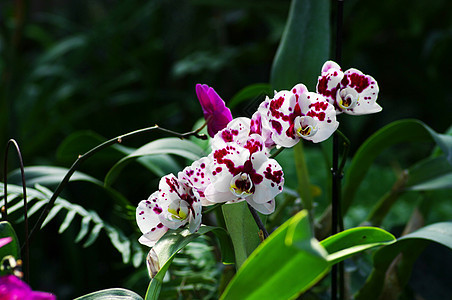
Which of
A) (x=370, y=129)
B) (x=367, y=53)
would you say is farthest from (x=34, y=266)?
(x=367, y=53)

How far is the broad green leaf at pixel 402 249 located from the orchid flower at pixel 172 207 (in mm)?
241

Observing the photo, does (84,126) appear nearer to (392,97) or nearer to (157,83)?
(157,83)

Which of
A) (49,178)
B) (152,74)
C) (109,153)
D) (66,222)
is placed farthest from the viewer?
(152,74)

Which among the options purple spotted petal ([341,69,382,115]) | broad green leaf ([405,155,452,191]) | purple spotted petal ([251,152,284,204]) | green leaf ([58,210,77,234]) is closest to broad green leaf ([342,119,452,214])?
broad green leaf ([405,155,452,191])

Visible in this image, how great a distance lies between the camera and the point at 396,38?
204 cm

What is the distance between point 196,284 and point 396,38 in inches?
68.6

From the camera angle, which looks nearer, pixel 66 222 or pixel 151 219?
pixel 151 219

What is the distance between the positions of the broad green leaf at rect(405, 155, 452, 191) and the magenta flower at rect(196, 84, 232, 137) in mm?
378

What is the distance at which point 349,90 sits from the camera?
411 mm

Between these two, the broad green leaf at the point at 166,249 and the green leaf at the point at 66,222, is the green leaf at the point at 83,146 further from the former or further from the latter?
the broad green leaf at the point at 166,249

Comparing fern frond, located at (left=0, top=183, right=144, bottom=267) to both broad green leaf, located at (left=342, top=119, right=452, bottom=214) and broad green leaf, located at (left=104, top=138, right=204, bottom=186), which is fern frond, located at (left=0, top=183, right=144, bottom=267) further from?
broad green leaf, located at (left=342, top=119, right=452, bottom=214)

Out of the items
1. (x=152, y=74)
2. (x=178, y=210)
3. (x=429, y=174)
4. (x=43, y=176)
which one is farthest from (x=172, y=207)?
(x=152, y=74)

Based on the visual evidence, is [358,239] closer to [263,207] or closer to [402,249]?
[263,207]

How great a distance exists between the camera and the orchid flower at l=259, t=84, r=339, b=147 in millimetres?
385
